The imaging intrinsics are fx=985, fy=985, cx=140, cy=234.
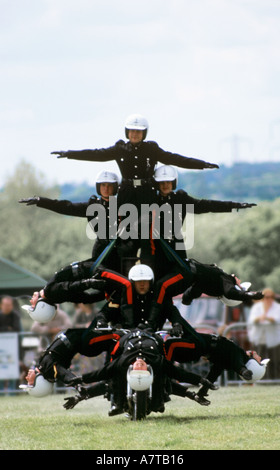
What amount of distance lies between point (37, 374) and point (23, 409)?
2020 millimetres

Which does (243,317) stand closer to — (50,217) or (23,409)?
(23,409)

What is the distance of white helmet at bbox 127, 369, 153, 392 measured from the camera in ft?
33.2

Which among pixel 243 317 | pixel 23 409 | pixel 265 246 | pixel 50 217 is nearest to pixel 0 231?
pixel 50 217

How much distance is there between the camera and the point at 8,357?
17.0 metres

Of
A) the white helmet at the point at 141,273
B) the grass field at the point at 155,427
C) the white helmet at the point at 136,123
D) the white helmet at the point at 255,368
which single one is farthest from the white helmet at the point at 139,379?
the white helmet at the point at 136,123

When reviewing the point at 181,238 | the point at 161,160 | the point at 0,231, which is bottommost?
the point at 0,231

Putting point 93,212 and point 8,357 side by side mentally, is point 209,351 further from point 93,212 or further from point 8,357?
point 8,357

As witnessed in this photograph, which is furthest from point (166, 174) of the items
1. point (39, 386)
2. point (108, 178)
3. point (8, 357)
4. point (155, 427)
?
point (8, 357)

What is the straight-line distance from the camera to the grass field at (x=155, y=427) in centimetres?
882

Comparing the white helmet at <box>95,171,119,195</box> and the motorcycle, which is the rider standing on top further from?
the motorcycle

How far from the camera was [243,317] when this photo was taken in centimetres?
1992

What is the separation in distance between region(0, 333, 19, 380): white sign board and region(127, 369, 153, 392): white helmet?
23.3 feet

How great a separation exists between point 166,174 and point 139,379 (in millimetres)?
2731
